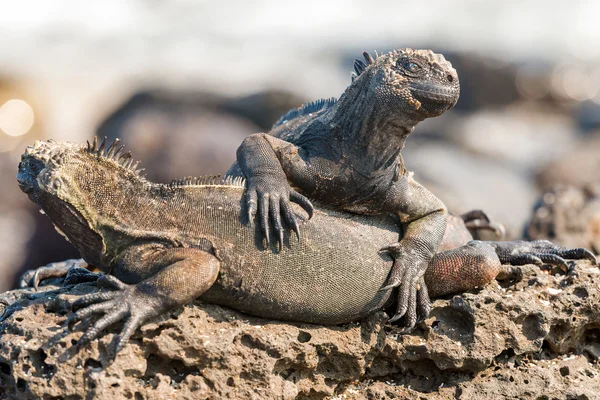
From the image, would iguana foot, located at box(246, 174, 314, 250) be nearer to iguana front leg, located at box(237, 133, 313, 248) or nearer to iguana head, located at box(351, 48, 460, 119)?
iguana front leg, located at box(237, 133, 313, 248)

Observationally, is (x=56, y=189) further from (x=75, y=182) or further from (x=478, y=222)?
(x=478, y=222)

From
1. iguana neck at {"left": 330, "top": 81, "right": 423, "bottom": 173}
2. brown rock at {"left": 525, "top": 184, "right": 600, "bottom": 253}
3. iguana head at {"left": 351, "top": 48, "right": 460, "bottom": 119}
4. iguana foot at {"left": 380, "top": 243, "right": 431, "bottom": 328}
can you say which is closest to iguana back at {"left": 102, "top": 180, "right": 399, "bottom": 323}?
iguana foot at {"left": 380, "top": 243, "right": 431, "bottom": 328}

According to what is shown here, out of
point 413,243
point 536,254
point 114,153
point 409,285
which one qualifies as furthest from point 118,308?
point 536,254

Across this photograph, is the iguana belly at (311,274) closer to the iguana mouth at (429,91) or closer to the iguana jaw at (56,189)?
the iguana jaw at (56,189)

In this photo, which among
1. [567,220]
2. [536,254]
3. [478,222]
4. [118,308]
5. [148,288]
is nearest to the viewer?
[118,308]

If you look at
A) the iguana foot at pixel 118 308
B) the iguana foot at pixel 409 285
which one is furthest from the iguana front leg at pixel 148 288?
the iguana foot at pixel 409 285
